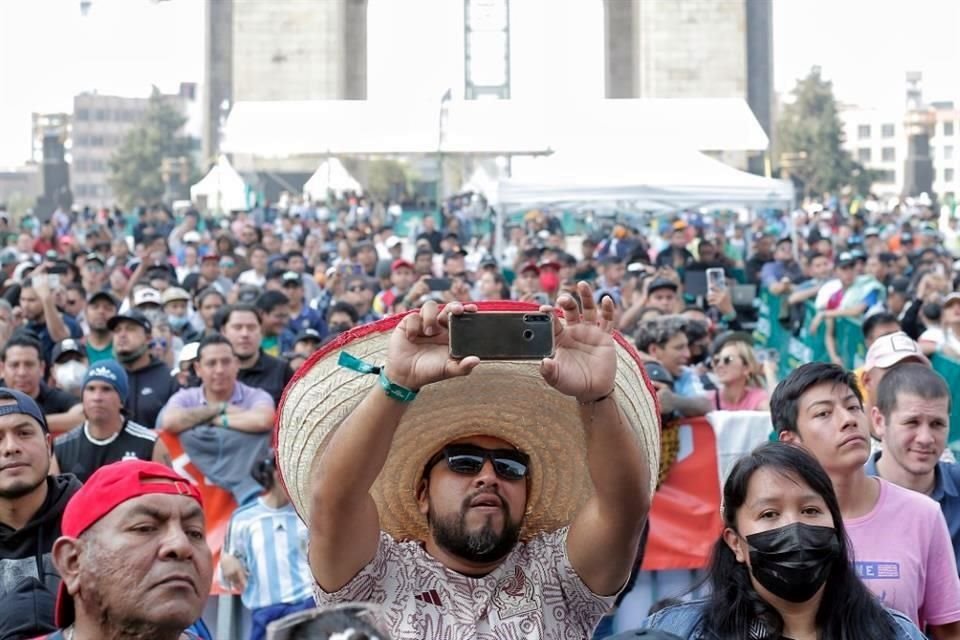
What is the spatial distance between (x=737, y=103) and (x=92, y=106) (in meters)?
142

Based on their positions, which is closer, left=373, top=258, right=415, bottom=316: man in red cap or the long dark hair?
the long dark hair

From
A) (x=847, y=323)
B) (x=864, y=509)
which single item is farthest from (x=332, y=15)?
(x=864, y=509)

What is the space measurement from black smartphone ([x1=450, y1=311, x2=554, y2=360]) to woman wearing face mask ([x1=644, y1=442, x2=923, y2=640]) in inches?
31.4

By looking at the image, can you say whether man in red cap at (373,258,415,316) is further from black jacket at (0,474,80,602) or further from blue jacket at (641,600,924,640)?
blue jacket at (641,600,924,640)

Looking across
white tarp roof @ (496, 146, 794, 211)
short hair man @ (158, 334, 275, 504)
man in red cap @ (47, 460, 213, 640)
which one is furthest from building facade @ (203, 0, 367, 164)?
man in red cap @ (47, 460, 213, 640)

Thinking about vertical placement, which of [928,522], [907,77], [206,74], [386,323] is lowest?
[928,522]

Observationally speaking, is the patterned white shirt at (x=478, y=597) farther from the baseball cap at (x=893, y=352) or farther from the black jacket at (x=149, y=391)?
the black jacket at (x=149, y=391)

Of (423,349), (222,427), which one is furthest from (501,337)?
(222,427)

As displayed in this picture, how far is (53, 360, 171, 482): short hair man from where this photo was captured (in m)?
7.87

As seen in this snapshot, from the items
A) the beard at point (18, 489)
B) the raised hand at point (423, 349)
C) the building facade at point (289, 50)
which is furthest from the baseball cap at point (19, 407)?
the building facade at point (289, 50)

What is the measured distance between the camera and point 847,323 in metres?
14.2

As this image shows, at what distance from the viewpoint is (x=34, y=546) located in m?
5.27

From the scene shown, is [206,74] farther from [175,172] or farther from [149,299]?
[149,299]

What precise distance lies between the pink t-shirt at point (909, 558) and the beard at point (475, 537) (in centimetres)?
108
